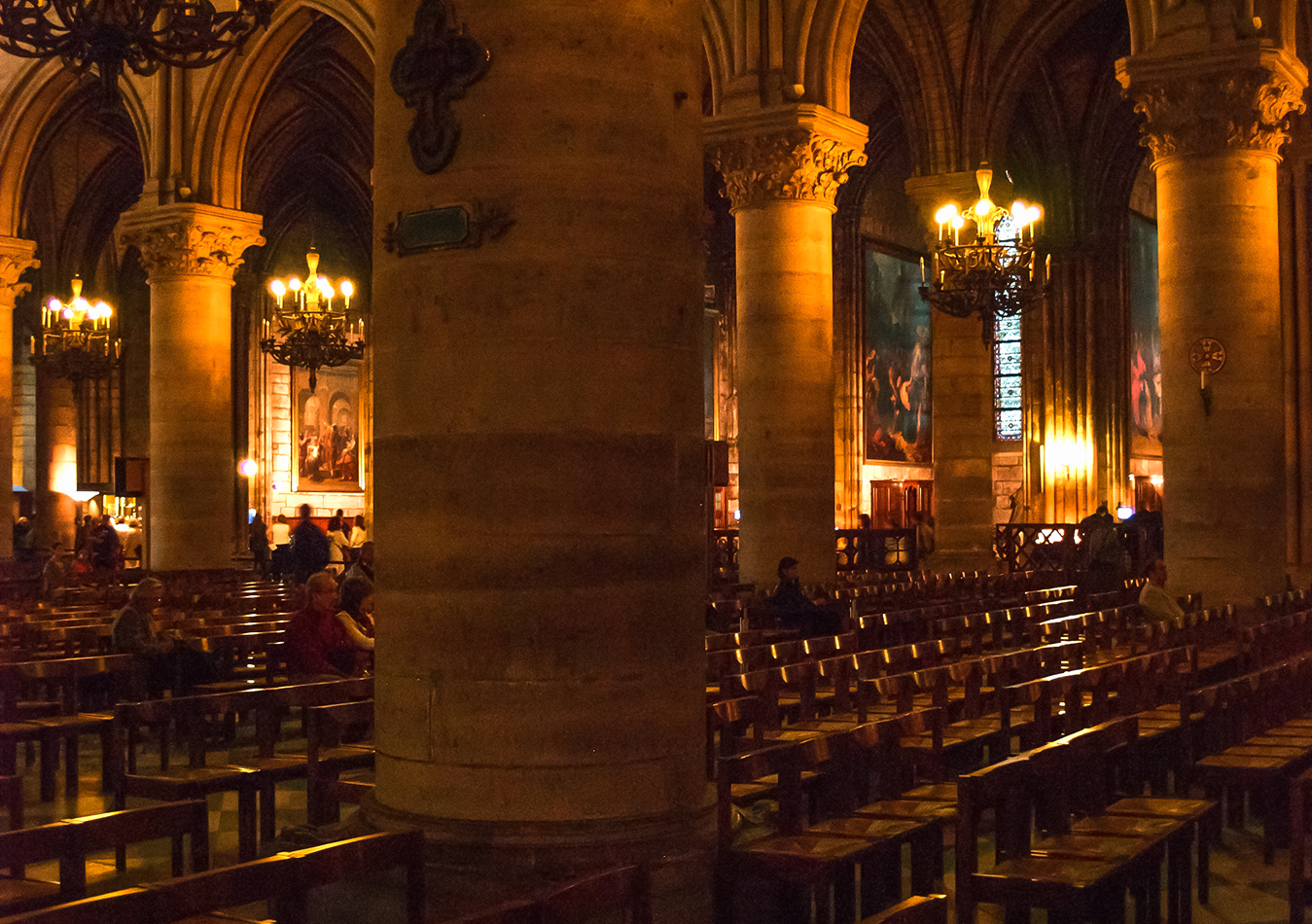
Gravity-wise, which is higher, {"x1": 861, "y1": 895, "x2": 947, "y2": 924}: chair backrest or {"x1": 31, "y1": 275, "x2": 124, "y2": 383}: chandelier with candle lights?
{"x1": 31, "y1": 275, "x2": 124, "y2": 383}: chandelier with candle lights

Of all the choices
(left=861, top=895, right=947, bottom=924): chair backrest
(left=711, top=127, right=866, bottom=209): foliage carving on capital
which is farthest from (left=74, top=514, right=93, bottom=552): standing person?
(left=861, top=895, right=947, bottom=924): chair backrest

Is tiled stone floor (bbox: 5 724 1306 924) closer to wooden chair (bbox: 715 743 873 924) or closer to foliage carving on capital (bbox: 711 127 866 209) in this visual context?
wooden chair (bbox: 715 743 873 924)

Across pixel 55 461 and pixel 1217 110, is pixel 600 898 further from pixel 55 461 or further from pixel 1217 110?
pixel 55 461

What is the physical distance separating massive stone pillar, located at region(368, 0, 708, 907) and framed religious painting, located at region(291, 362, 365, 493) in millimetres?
30603

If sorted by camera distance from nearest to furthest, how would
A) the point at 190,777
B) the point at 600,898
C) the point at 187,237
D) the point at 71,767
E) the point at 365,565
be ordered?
1. the point at 600,898
2. the point at 190,777
3. the point at 71,767
4. the point at 365,565
5. the point at 187,237

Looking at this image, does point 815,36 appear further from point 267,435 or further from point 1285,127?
point 267,435

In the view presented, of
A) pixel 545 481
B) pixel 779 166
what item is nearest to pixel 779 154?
pixel 779 166

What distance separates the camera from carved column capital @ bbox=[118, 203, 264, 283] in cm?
1942

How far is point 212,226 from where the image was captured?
1959cm

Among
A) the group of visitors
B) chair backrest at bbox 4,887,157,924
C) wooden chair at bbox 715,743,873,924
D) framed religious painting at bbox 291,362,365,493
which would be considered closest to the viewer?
chair backrest at bbox 4,887,157,924

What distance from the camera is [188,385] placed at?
62.8 ft

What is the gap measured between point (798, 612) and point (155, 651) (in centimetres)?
486

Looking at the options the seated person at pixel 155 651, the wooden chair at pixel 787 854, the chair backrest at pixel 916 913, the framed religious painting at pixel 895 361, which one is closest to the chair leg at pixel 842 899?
the wooden chair at pixel 787 854

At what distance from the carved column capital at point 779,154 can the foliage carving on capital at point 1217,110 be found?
2.91 m
